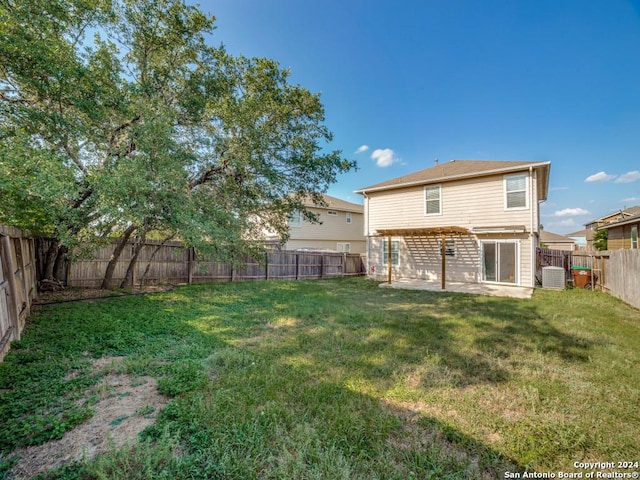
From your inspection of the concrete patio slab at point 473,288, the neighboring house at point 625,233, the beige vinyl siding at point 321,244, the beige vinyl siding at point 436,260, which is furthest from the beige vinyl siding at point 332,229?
the neighboring house at point 625,233

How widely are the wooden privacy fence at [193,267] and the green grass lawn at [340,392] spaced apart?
328 centimetres

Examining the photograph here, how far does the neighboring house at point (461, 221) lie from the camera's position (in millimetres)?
10289

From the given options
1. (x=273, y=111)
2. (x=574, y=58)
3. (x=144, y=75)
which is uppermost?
(x=574, y=58)

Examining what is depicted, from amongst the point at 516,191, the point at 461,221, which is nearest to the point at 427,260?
the point at 461,221

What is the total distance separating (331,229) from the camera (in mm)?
20344

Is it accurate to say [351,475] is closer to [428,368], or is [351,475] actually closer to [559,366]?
[428,368]

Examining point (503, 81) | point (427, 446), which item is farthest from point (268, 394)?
point (503, 81)

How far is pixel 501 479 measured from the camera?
187 cm

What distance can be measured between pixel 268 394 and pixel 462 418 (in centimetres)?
191

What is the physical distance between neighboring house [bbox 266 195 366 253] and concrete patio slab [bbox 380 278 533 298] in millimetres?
8637

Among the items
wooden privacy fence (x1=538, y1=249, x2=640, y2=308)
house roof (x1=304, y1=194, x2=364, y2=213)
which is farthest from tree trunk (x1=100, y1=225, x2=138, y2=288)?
wooden privacy fence (x1=538, y1=249, x2=640, y2=308)

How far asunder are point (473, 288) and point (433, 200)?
167 inches

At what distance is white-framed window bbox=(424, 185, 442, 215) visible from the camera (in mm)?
12133

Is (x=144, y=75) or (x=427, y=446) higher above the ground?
(x=144, y=75)
